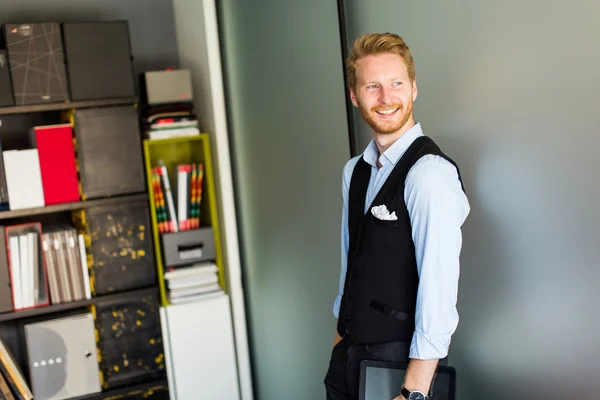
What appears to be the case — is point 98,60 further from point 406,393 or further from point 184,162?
point 406,393

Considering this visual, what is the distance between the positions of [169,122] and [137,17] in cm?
77

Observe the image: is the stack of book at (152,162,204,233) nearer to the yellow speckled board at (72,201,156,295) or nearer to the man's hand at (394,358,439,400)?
the yellow speckled board at (72,201,156,295)

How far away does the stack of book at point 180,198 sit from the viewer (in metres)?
3.49

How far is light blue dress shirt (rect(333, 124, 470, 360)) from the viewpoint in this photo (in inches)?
61.4

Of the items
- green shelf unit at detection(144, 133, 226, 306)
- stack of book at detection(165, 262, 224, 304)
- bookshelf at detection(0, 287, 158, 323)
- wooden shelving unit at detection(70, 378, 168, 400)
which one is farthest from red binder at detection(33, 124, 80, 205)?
wooden shelving unit at detection(70, 378, 168, 400)

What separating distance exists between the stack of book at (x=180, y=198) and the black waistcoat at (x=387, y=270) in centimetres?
186

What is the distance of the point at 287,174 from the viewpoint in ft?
10.1

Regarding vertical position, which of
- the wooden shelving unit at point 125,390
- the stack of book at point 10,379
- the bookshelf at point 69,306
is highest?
the bookshelf at point 69,306

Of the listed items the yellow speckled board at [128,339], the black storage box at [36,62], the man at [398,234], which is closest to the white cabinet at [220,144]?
the yellow speckled board at [128,339]

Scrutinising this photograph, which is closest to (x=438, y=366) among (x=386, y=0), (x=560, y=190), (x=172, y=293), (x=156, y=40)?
(x=560, y=190)

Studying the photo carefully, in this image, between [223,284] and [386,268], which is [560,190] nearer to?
[386,268]

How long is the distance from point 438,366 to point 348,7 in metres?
1.27

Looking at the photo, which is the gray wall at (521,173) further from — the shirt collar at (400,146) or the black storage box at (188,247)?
the black storage box at (188,247)

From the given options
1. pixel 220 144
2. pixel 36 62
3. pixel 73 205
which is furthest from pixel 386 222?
pixel 36 62
